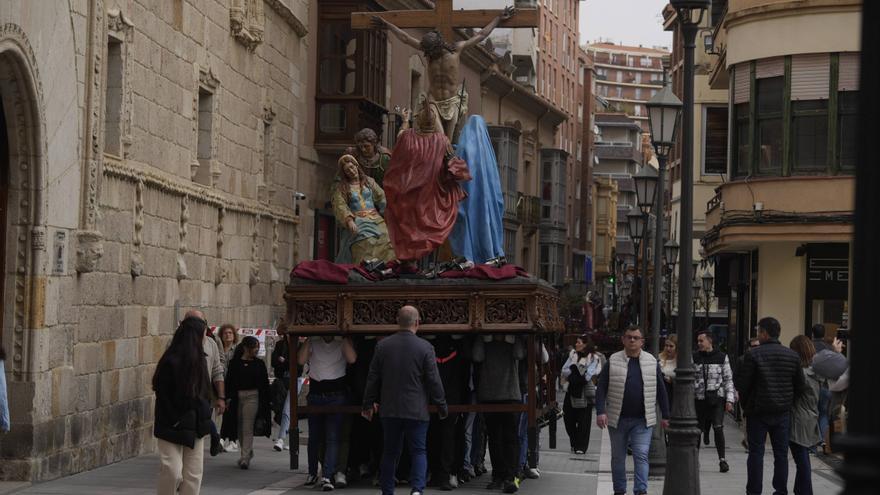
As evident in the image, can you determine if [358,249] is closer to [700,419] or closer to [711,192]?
[700,419]

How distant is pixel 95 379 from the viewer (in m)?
16.8

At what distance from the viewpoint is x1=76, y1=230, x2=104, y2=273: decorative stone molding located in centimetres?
1617

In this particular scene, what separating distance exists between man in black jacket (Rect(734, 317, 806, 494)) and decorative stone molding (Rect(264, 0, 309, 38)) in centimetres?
1441

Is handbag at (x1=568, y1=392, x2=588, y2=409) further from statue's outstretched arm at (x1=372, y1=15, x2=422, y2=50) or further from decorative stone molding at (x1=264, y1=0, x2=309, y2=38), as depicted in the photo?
decorative stone molding at (x1=264, y1=0, x2=309, y2=38)

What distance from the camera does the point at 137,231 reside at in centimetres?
1847

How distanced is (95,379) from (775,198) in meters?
14.4

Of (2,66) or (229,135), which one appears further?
(229,135)

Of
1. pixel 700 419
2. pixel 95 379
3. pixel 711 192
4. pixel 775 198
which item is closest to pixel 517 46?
pixel 711 192

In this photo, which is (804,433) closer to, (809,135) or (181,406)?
(181,406)

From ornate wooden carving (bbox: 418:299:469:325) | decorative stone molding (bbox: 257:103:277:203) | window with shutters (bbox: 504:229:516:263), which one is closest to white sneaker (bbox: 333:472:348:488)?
ornate wooden carving (bbox: 418:299:469:325)

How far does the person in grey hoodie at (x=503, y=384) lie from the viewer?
1519 cm

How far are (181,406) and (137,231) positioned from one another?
773 centimetres

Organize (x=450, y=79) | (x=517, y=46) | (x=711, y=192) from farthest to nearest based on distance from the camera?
(x=517, y=46) < (x=711, y=192) < (x=450, y=79)

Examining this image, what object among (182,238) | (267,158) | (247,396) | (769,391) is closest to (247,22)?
(267,158)
